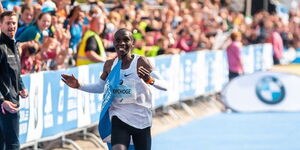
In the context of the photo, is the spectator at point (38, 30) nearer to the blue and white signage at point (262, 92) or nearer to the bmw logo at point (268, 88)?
the blue and white signage at point (262, 92)

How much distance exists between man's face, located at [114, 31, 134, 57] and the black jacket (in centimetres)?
143

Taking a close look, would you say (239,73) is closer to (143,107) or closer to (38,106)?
(38,106)

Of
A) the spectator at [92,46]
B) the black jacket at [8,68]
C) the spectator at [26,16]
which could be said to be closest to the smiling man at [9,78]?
the black jacket at [8,68]

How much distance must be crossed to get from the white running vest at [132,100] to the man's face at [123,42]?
0.66 feet

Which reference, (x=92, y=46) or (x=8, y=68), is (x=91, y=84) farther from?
(x=92, y=46)

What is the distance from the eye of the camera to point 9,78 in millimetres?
11211

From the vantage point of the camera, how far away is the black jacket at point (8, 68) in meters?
11.2

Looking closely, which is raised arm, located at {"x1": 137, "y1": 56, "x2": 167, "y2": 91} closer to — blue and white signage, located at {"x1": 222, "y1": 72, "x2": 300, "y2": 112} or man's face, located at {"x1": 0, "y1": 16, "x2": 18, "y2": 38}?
man's face, located at {"x1": 0, "y1": 16, "x2": 18, "y2": 38}

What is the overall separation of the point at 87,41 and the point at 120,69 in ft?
19.3

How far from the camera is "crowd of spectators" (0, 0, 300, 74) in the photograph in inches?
583

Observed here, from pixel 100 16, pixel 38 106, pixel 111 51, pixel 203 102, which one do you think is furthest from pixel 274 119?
pixel 38 106

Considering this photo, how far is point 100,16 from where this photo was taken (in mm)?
16484

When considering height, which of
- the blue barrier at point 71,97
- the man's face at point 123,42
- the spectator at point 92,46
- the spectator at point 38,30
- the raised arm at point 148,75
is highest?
the man's face at point 123,42

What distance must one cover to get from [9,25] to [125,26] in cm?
827
